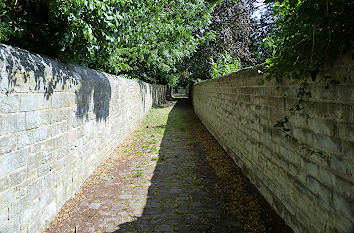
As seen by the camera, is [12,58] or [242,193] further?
[242,193]

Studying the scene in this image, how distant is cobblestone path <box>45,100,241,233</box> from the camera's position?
133 inches

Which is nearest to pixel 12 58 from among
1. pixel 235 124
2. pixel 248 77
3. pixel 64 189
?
pixel 64 189

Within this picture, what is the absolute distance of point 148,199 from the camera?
416cm

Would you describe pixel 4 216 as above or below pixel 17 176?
below

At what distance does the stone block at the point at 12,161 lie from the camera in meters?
2.53

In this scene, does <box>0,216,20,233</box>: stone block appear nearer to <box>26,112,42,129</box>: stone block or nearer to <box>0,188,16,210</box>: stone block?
<box>0,188,16,210</box>: stone block

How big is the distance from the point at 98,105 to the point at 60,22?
1.92 meters

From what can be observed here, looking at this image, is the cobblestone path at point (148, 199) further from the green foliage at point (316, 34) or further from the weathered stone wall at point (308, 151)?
the green foliage at point (316, 34)

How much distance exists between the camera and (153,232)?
322 cm

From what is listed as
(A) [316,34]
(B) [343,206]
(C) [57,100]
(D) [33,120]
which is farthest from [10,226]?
(A) [316,34]

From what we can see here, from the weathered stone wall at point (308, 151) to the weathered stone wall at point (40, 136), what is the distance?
2884 millimetres

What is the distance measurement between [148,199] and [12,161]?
6.90ft

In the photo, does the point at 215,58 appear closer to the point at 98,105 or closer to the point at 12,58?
the point at 98,105

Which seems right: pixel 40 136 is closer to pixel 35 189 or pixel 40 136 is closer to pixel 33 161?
pixel 33 161
